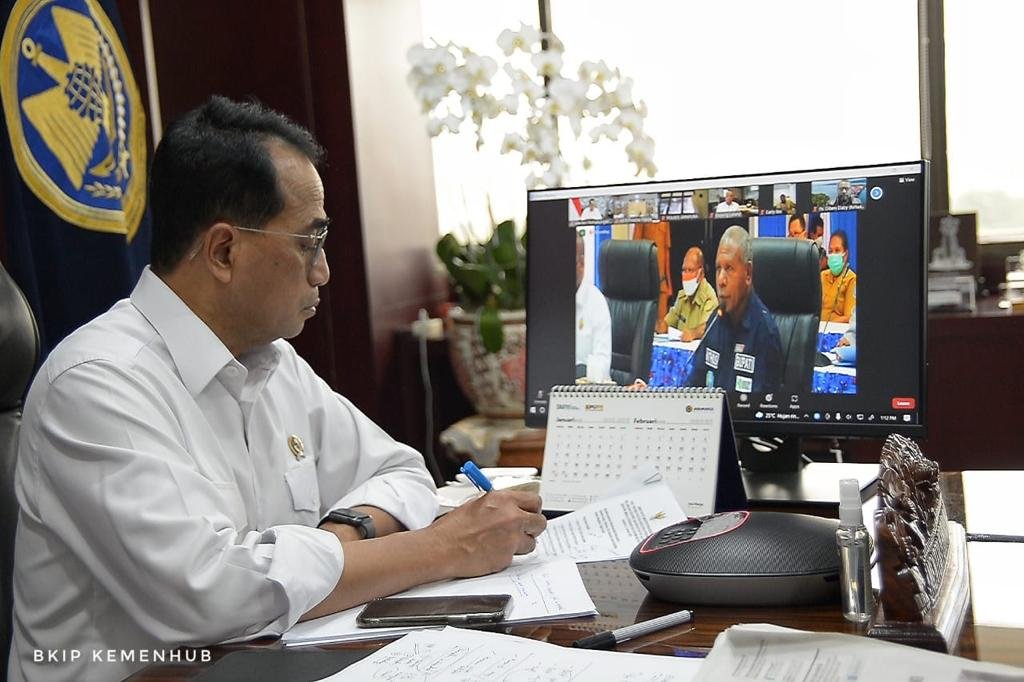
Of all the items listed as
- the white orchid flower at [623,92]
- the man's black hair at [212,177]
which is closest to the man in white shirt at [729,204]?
the man's black hair at [212,177]

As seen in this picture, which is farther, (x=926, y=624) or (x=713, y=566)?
(x=713, y=566)

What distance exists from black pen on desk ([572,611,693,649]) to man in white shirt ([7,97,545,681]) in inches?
10.5

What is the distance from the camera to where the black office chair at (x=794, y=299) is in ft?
5.21

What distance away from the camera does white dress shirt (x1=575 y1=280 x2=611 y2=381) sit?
1.72 m

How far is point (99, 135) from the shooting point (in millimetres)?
2418

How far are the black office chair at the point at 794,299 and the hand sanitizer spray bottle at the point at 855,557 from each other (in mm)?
562

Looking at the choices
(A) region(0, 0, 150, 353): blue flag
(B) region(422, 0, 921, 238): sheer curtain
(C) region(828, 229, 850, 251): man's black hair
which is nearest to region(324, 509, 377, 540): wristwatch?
(C) region(828, 229, 850, 251): man's black hair

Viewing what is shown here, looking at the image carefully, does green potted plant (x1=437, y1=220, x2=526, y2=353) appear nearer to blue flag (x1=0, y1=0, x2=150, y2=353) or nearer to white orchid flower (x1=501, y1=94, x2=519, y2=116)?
white orchid flower (x1=501, y1=94, x2=519, y2=116)

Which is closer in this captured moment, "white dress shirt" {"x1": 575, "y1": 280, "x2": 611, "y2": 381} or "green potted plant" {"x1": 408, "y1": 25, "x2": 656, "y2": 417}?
"white dress shirt" {"x1": 575, "y1": 280, "x2": 611, "y2": 381}

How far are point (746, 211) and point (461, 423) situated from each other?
165 cm

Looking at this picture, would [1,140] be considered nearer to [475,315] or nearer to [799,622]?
[475,315]

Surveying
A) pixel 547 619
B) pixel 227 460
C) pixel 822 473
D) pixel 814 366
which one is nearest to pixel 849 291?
pixel 814 366

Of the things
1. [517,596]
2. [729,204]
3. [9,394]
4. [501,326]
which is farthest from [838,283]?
[501,326]

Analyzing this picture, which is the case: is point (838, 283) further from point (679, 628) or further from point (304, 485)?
point (304, 485)
